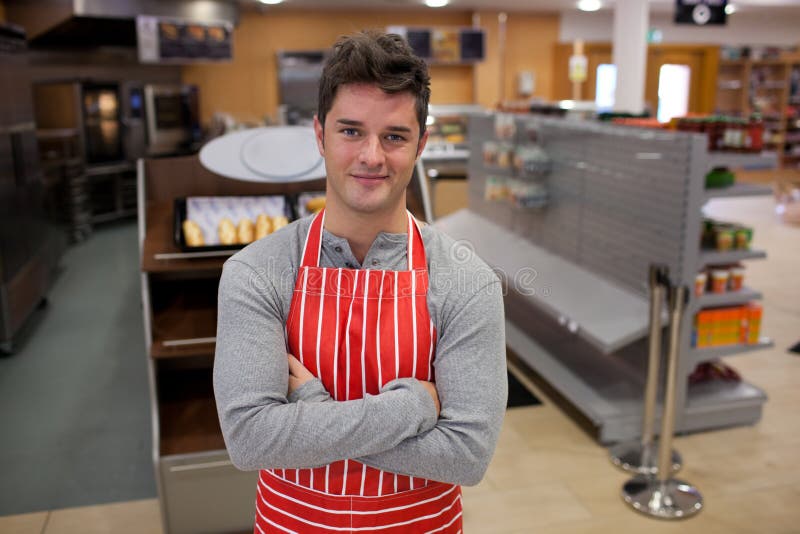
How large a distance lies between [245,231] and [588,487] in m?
1.91

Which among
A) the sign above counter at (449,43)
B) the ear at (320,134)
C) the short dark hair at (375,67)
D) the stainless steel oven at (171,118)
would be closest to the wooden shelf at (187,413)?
the ear at (320,134)

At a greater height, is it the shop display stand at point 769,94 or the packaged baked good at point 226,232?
the shop display stand at point 769,94

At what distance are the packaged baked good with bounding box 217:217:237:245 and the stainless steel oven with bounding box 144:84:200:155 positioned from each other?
795 cm

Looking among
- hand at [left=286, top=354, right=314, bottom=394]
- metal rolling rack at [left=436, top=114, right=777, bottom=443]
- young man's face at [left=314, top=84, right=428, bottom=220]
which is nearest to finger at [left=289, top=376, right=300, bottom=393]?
hand at [left=286, top=354, right=314, bottom=394]

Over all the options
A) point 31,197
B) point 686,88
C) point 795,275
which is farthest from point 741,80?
point 31,197

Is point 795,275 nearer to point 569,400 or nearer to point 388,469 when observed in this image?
point 569,400

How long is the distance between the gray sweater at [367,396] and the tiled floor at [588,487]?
1778 mm

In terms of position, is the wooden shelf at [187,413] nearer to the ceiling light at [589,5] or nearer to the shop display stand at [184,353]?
the shop display stand at [184,353]

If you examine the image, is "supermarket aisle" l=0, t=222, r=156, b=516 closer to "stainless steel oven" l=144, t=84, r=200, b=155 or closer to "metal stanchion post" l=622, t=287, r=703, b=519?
"metal stanchion post" l=622, t=287, r=703, b=519

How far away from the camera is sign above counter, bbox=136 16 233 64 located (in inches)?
349

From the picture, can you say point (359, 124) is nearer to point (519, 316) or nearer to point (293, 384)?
point (293, 384)

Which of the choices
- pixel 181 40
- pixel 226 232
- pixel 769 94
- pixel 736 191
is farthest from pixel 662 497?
pixel 769 94

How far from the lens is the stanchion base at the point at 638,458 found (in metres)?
3.31

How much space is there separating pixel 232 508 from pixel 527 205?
9.11ft
